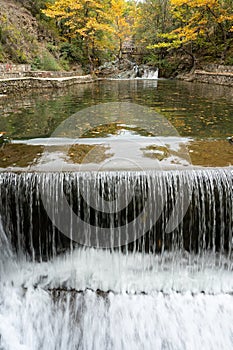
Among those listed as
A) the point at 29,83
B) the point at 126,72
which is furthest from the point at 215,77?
the point at 29,83

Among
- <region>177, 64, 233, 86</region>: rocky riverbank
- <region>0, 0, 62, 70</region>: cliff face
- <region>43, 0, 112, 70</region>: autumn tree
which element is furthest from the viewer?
<region>43, 0, 112, 70</region>: autumn tree

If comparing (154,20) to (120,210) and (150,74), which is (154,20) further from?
(120,210)

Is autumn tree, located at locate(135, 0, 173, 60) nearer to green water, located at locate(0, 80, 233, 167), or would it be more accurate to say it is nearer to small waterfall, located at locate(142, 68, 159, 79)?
small waterfall, located at locate(142, 68, 159, 79)

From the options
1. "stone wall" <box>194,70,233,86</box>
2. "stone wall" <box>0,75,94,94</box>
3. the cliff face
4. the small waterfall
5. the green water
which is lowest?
the green water

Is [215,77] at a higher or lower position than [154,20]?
lower

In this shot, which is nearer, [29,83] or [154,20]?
[29,83]

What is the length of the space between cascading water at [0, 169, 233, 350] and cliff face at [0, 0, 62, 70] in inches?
463

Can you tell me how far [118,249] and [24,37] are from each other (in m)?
16.7

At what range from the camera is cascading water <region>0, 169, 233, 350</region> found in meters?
3.85

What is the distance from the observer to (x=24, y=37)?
17.2 meters

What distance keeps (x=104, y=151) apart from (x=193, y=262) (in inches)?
90.5

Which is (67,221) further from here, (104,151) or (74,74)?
(74,74)

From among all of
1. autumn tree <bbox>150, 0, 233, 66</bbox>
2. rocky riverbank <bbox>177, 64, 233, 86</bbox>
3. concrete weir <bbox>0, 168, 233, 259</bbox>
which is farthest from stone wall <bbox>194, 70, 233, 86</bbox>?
concrete weir <bbox>0, 168, 233, 259</bbox>

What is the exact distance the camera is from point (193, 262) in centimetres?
430
